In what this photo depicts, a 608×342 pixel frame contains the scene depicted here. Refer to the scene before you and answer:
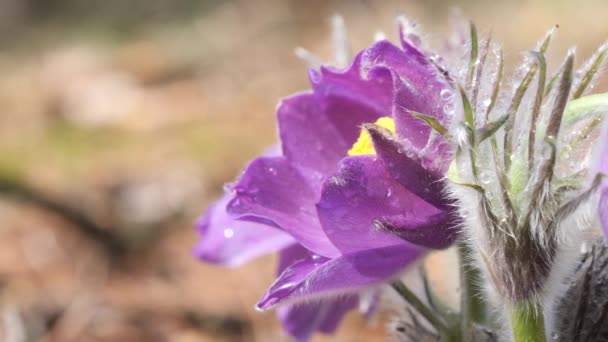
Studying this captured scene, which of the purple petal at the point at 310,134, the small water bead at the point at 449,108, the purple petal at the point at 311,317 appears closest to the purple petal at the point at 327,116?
the purple petal at the point at 310,134

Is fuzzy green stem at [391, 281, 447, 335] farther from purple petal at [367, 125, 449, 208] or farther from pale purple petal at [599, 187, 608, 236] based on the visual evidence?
pale purple petal at [599, 187, 608, 236]

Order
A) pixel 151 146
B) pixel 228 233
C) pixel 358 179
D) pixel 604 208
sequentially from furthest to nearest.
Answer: pixel 151 146 → pixel 228 233 → pixel 358 179 → pixel 604 208

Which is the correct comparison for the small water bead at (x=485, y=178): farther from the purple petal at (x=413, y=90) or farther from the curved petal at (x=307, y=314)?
the curved petal at (x=307, y=314)

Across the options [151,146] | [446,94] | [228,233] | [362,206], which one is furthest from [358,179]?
[151,146]

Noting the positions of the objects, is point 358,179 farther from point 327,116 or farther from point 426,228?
point 327,116

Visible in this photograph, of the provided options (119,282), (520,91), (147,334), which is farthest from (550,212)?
(119,282)

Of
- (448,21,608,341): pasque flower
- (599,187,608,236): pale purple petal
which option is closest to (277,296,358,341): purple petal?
(448,21,608,341): pasque flower
